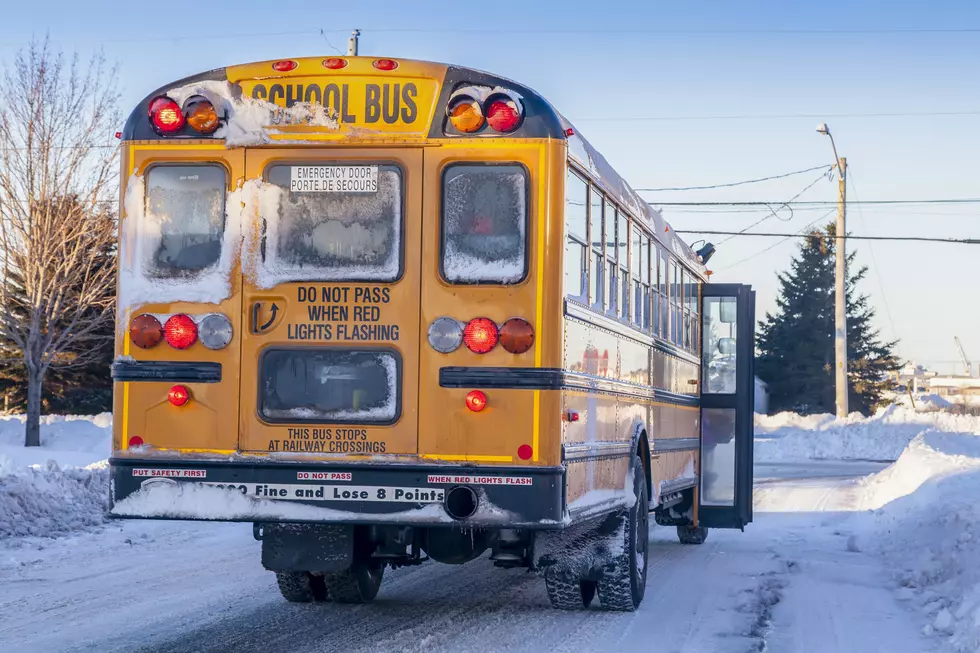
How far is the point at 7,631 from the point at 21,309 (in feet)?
76.1

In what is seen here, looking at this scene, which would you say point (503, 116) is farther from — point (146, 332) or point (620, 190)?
point (146, 332)

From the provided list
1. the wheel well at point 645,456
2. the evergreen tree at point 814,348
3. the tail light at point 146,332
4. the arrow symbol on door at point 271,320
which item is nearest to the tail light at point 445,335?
the arrow symbol on door at point 271,320

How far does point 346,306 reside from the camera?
22.1 ft

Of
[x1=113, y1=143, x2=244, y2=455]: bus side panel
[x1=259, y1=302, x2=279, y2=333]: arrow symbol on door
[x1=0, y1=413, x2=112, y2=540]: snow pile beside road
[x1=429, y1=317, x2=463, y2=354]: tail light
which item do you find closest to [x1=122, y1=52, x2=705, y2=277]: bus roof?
[x1=113, y1=143, x2=244, y2=455]: bus side panel

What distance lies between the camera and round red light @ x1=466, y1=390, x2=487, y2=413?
6578mm

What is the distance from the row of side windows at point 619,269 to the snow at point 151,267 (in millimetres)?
1783

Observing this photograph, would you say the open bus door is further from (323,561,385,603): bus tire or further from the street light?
the street light

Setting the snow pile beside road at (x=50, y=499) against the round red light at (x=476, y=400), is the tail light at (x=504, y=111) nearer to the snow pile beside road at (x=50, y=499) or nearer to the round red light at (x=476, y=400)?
the round red light at (x=476, y=400)

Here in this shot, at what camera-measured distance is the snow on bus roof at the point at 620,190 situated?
7.15 m

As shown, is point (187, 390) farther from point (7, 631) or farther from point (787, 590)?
point (787, 590)

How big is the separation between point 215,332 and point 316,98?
1356 millimetres

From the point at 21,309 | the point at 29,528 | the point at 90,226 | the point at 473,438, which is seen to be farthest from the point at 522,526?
the point at 21,309

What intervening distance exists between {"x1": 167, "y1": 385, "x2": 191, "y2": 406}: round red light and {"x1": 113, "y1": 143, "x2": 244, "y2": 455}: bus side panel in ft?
0.07

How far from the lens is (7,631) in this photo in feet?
24.2
